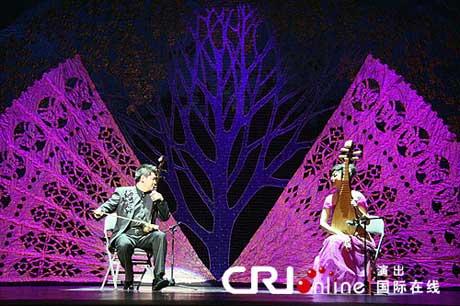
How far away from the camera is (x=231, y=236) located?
760cm

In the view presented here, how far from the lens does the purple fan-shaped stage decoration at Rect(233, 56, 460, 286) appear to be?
273 inches

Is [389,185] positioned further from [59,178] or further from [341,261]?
[59,178]

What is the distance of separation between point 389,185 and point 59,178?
3.38 meters

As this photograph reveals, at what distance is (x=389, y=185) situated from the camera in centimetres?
712

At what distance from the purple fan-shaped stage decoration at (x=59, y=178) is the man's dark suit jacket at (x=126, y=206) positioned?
1.30m

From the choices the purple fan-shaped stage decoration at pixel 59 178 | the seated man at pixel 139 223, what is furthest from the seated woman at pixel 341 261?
the purple fan-shaped stage decoration at pixel 59 178

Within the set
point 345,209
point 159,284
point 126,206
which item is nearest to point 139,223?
point 126,206

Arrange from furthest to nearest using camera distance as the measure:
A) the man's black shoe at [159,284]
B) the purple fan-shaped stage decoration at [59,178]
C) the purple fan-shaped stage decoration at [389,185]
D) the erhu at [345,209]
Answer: the purple fan-shaped stage decoration at [59,178]
the purple fan-shaped stage decoration at [389,185]
the erhu at [345,209]
the man's black shoe at [159,284]

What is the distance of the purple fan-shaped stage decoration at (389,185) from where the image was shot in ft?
22.7

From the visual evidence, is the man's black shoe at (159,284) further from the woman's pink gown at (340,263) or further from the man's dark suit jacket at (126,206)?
the woman's pink gown at (340,263)

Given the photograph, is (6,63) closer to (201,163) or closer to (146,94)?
(146,94)

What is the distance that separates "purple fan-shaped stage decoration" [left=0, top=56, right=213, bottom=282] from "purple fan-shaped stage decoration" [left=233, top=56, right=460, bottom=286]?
1024mm

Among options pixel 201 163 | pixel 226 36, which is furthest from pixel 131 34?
pixel 201 163

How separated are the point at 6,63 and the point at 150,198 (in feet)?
8.15
